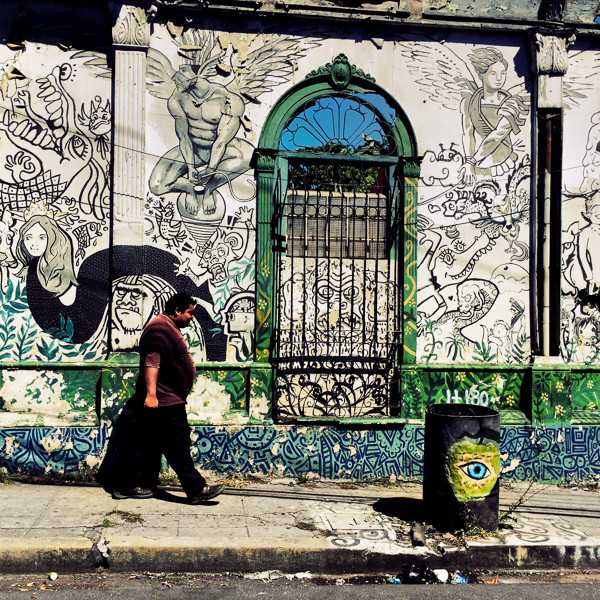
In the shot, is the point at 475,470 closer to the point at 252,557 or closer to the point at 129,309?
the point at 252,557

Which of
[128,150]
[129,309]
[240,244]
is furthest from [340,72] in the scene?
[129,309]

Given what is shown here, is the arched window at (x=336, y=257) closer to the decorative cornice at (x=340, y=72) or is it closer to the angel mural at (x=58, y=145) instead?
the decorative cornice at (x=340, y=72)

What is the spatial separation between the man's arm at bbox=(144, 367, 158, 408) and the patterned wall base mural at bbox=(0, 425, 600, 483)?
1181 millimetres

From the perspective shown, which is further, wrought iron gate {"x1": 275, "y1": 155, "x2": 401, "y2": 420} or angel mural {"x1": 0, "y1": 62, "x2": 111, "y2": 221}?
wrought iron gate {"x1": 275, "y1": 155, "x2": 401, "y2": 420}

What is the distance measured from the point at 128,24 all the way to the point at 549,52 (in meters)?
4.45

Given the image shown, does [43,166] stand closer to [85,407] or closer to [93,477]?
[85,407]

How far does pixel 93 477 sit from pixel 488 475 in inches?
145

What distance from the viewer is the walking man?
19.3ft

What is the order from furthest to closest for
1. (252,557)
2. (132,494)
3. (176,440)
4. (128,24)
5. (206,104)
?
1. (206,104)
2. (128,24)
3. (132,494)
4. (176,440)
5. (252,557)

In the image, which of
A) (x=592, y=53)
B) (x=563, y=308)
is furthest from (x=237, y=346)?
(x=592, y=53)

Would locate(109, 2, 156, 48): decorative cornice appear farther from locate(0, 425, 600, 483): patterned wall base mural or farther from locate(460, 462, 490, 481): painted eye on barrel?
locate(460, 462, 490, 481): painted eye on barrel

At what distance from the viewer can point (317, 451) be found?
701 centimetres

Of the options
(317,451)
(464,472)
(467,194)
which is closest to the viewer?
(464,472)

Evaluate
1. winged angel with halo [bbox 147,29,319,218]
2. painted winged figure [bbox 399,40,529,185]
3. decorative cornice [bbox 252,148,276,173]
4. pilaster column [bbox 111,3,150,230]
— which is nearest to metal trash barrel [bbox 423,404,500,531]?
painted winged figure [bbox 399,40,529,185]
